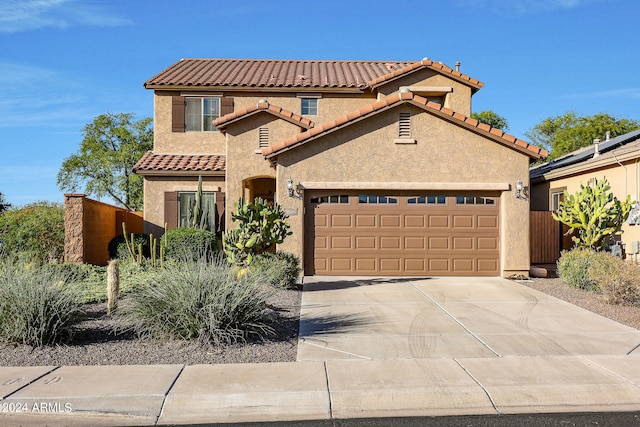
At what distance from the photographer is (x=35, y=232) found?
703 inches

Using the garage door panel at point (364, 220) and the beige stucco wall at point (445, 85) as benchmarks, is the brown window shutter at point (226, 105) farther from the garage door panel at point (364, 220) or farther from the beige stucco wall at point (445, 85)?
the garage door panel at point (364, 220)

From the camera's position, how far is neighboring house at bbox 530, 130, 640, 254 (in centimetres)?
1546

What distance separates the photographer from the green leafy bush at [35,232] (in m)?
17.6

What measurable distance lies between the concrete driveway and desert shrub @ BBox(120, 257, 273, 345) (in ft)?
3.00

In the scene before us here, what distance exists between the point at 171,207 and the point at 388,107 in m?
8.93

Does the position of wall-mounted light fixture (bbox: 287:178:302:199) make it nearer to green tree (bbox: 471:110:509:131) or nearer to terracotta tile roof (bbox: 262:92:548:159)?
terracotta tile roof (bbox: 262:92:548:159)

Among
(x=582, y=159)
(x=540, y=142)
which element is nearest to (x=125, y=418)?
(x=582, y=159)

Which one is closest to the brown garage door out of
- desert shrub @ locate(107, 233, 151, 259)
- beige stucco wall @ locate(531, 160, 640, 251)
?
beige stucco wall @ locate(531, 160, 640, 251)

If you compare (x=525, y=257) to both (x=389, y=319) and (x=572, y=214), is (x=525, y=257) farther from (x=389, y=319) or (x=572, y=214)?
(x=389, y=319)

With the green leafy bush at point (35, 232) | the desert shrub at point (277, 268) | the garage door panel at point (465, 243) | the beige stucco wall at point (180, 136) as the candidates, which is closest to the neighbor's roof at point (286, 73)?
the beige stucco wall at point (180, 136)

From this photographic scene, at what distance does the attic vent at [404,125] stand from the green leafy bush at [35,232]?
35.5 feet

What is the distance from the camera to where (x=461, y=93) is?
907 inches

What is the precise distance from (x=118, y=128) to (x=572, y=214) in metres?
34.4

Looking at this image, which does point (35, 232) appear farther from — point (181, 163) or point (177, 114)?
point (177, 114)
